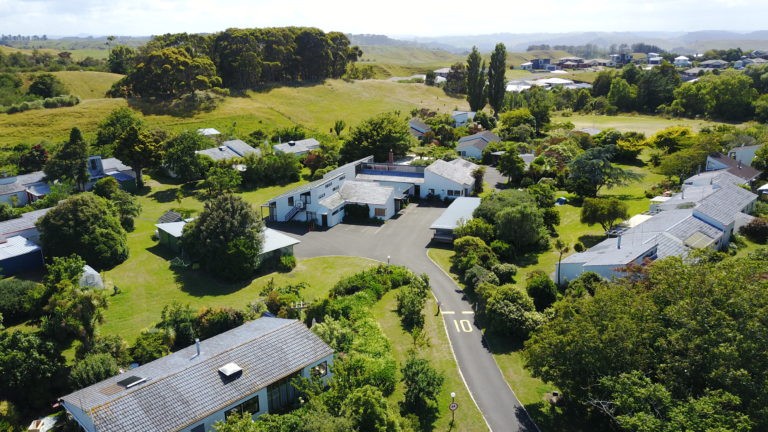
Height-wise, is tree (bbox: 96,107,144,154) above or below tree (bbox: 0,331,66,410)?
above

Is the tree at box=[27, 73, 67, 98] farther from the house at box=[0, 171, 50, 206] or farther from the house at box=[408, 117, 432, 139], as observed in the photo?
the house at box=[408, 117, 432, 139]

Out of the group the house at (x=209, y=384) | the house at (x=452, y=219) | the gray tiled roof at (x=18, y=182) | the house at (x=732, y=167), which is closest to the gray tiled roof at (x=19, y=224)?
the gray tiled roof at (x=18, y=182)

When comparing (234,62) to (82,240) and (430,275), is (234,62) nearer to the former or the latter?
(82,240)

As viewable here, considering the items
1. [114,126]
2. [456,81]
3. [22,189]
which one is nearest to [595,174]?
[22,189]

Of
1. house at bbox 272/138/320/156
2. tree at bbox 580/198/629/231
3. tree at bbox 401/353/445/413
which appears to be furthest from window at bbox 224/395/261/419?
house at bbox 272/138/320/156

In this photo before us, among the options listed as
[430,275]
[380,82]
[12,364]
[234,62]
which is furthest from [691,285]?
[380,82]

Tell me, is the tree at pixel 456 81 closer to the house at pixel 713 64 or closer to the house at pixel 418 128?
the house at pixel 418 128

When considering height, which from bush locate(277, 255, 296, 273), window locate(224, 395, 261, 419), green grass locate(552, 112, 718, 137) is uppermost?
green grass locate(552, 112, 718, 137)
